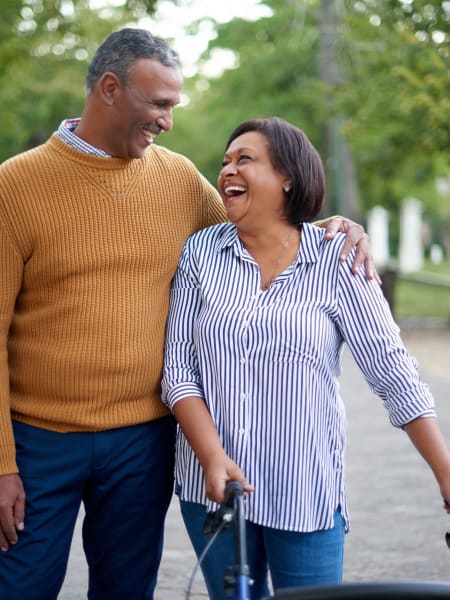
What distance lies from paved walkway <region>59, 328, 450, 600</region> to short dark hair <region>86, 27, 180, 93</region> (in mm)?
2486

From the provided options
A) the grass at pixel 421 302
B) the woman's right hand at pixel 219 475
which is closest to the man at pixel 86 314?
the woman's right hand at pixel 219 475

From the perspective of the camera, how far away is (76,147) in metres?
3.43

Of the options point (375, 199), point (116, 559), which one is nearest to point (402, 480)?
point (116, 559)

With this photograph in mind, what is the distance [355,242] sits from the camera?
328cm

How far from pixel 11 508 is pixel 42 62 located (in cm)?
2330

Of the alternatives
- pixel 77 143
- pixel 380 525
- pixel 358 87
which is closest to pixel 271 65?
pixel 358 87

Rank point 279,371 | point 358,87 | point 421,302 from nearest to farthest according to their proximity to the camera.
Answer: point 279,371 → point 358,87 → point 421,302

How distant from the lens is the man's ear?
3342 mm

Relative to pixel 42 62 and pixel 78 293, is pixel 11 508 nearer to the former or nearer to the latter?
pixel 78 293

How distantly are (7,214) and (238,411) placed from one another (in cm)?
80

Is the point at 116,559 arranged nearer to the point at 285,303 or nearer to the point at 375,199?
the point at 285,303

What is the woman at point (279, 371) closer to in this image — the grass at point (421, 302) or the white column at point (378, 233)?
the grass at point (421, 302)

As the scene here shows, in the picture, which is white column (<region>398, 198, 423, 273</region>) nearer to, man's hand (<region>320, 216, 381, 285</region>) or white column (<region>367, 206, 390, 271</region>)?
white column (<region>367, 206, 390, 271</region>)

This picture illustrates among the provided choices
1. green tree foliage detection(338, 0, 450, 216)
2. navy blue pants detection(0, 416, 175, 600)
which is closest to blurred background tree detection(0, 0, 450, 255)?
green tree foliage detection(338, 0, 450, 216)
